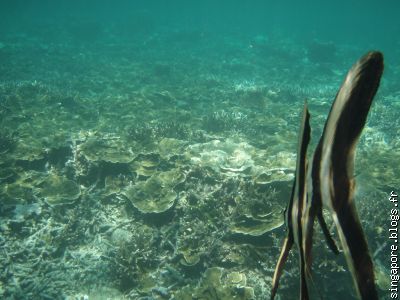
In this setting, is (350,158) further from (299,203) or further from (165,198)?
(165,198)

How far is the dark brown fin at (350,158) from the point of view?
1.75 feet

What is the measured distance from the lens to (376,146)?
1237cm

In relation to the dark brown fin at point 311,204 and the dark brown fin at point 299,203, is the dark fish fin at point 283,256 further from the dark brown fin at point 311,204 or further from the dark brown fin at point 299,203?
the dark brown fin at point 311,204

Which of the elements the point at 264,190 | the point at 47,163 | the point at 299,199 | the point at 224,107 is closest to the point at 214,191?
the point at 264,190

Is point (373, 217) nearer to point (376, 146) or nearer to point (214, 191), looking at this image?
point (214, 191)

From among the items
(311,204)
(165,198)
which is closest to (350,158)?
(311,204)

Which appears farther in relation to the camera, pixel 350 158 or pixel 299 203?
pixel 299 203

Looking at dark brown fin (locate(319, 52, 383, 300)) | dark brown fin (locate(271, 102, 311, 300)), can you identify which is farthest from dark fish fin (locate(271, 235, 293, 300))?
dark brown fin (locate(319, 52, 383, 300))

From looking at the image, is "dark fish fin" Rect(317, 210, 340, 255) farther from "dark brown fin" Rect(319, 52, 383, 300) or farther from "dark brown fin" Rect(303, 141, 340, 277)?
"dark brown fin" Rect(319, 52, 383, 300)

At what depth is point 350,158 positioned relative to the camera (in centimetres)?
57

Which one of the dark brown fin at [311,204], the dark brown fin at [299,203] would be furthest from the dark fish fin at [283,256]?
the dark brown fin at [311,204]

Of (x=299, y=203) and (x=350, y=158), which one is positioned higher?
(x=350, y=158)

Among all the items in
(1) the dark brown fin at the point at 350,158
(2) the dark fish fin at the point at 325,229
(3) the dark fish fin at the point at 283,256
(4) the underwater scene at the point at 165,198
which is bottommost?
(4) the underwater scene at the point at 165,198

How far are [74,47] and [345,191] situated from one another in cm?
3763
